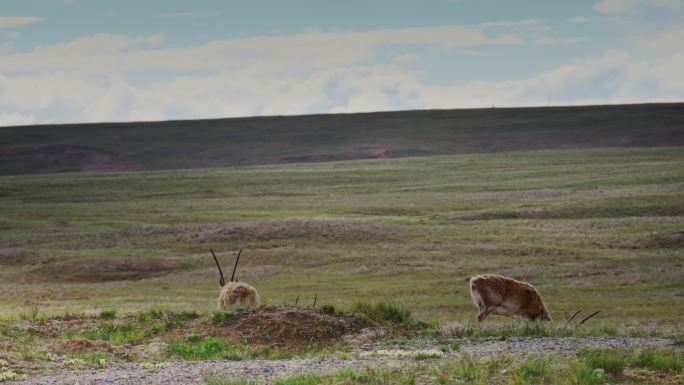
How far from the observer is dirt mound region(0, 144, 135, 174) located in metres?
108

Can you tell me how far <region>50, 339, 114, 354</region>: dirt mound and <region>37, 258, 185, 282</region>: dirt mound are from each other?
24.6 m

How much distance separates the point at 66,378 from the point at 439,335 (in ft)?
21.4

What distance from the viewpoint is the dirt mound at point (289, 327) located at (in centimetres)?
1631

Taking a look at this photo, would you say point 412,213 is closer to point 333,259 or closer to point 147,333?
point 333,259

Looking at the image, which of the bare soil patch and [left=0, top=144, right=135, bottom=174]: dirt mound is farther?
[left=0, top=144, right=135, bottom=174]: dirt mound

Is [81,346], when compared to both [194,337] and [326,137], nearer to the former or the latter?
[194,337]

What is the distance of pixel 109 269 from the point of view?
41.3 meters

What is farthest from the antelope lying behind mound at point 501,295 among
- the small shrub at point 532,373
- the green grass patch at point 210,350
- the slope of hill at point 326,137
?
the slope of hill at point 326,137

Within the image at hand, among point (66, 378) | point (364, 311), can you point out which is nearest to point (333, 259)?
point (364, 311)

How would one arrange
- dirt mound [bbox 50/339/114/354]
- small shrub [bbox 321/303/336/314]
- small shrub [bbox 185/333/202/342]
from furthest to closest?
small shrub [bbox 321/303/336/314] → small shrub [bbox 185/333/202/342] → dirt mound [bbox 50/339/114/354]

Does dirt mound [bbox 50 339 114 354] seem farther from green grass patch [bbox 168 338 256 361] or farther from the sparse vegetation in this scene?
the sparse vegetation

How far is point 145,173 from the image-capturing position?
3893 inches

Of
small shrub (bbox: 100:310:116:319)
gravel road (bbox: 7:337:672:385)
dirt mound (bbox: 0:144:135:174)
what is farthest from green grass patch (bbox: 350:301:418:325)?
dirt mound (bbox: 0:144:135:174)

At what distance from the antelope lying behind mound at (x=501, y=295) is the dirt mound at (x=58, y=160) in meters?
94.3
